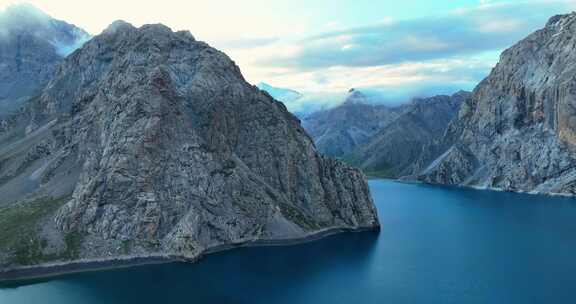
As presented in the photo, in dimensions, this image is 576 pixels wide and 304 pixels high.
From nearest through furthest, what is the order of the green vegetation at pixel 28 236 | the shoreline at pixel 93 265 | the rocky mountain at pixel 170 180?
1. the shoreline at pixel 93 265
2. the green vegetation at pixel 28 236
3. the rocky mountain at pixel 170 180

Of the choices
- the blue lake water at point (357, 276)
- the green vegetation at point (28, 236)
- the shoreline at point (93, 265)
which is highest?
the green vegetation at point (28, 236)

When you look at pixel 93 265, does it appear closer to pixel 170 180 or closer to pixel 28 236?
pixel 28 236

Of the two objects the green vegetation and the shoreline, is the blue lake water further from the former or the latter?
the green vegetation

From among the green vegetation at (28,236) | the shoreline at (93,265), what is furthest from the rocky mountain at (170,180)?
the shoreline at (93,265)

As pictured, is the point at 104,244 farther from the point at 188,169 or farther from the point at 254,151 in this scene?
the point at 254,151

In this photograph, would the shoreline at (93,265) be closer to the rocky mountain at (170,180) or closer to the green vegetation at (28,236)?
the rocky mountain at (170,180)

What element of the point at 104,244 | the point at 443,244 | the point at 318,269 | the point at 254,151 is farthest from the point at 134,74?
the point at 443,244

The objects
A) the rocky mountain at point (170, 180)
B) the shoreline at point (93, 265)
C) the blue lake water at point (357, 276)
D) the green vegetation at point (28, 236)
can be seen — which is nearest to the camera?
the blue lake water at point (357, 276)

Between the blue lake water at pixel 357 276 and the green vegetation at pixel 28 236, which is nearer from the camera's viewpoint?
the blue lake water at pixel 357 276
